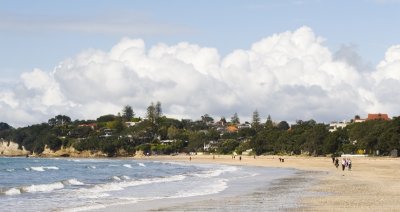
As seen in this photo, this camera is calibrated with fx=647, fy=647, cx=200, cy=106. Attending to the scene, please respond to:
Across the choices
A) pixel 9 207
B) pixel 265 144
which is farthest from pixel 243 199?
pixel 265 144

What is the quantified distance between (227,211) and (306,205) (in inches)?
157

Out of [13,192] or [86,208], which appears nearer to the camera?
[86,208]

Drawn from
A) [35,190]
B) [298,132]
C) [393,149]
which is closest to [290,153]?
[298,132]

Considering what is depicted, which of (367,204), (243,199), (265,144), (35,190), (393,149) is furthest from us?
(265,144)

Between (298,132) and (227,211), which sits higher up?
(298,132)

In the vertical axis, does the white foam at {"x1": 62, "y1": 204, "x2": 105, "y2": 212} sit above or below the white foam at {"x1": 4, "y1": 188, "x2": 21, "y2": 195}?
below

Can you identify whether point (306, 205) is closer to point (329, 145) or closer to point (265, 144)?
point (329, 145)

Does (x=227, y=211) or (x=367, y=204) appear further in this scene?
(x=367, y=204)

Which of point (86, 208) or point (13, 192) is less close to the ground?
point (13, 192)

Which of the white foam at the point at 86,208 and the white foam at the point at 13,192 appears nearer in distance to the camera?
the white foam at the point at 86,208

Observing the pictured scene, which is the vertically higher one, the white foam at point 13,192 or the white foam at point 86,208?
the white foam at point 13,192

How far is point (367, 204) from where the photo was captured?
26.2m

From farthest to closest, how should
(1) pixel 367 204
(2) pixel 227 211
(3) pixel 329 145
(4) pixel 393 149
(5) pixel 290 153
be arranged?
(5) pixel 290 153
(3) pixel 329 145
(4) pixel 393 149
(1) pixel 367 204
(2) pixel 227 211

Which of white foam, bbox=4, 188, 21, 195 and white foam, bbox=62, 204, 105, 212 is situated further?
white foam, bbox=4, 188, 21, 195
